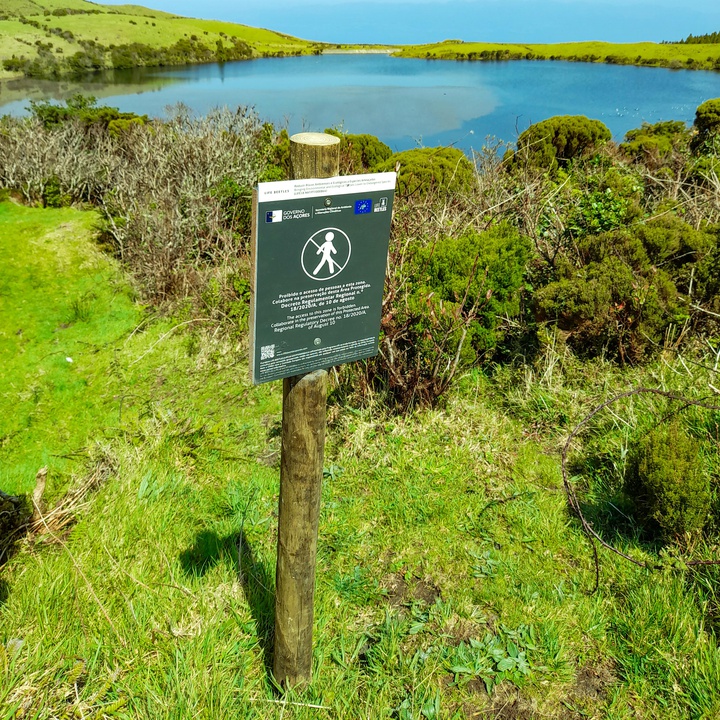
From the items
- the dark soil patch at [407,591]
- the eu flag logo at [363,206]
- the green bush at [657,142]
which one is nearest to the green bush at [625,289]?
the dark soil patch at [407,591]

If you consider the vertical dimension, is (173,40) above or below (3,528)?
above

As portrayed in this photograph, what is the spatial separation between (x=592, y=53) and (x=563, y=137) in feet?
37.8

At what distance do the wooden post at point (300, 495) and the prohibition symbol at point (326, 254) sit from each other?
163 mm

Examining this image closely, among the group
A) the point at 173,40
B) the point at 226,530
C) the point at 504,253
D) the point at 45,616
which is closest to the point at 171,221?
the point at 504,253

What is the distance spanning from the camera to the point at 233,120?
912cm

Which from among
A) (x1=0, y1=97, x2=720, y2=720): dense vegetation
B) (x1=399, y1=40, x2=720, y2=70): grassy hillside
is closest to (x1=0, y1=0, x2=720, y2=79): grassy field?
(x1=399, y1=40, x2=720, y2=70): grassy hillside

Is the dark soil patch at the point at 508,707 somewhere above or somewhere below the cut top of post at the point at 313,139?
below

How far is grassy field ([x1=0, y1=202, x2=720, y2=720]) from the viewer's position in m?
2.09

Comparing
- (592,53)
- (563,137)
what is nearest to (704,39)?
(592,53)

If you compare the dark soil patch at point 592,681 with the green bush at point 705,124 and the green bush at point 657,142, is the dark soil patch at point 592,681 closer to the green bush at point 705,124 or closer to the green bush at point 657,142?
the green bush at point 657,142

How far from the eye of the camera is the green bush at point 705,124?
27.0 feet

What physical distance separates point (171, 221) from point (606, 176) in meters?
4.96

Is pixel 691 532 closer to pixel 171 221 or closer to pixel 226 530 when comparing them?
pixel 226 530

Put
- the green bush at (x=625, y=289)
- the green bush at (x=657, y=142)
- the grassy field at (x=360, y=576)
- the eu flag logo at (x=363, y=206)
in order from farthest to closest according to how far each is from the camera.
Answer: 1. the green bush at (x=657, y=142)
2. the green bush at (x=625, y=289)
3. the grassy field at (x=360, y=576)
4. the eu flag logo at (x=363, y=206)
